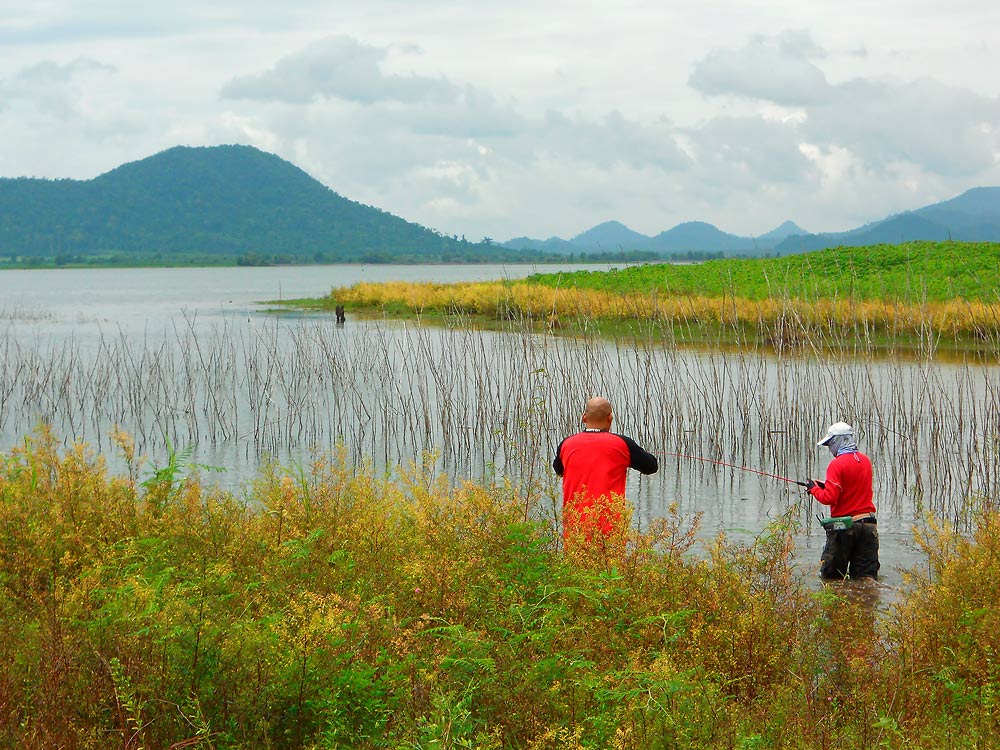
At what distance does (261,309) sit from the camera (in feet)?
165

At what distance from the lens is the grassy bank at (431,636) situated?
14.3ft

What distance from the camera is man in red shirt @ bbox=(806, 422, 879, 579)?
846 cm

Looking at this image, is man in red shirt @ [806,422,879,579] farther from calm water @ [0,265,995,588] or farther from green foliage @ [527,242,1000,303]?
green foliage @ [527,242,1000,303]

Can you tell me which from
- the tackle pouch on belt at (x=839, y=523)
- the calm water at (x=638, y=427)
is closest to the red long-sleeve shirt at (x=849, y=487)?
the tackle pouch on belt at (x=839, y=523)

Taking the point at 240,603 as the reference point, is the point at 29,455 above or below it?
above

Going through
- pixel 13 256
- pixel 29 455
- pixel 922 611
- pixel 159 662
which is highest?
pixel 13 256

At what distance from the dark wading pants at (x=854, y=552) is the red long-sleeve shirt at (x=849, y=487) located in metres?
0.16

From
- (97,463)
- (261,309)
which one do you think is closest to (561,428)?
(97,463)

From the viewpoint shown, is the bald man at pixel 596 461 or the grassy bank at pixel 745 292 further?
the grassy bank at pixel 745 292

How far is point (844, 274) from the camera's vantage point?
3847cm

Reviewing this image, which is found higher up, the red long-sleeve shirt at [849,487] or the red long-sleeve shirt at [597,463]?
the red long-sleeve shirt at [597,463]

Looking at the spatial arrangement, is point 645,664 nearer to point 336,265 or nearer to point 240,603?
point 240,603

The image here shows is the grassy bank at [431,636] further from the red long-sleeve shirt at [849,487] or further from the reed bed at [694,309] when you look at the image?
the reed bed at [694,309]

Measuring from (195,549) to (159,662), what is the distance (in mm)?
2042
